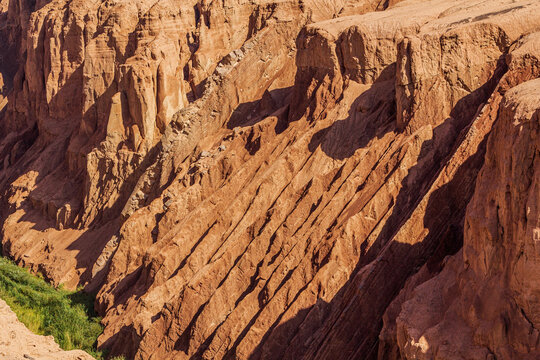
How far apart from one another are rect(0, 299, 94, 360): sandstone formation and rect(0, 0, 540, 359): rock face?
5411 millimetres

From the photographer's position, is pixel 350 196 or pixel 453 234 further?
pixel 350 196

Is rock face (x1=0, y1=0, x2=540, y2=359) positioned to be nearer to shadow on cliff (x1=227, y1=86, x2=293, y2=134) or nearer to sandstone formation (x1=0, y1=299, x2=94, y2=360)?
shadow on cliff (x1=227, y1=86, x2=293, y2=134)

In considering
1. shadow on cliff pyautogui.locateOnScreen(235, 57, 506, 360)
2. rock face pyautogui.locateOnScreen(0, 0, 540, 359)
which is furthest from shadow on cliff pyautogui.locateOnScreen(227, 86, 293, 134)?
shadow on cliff pyautogui.locateOnScreen(235, 57, 506, 360)

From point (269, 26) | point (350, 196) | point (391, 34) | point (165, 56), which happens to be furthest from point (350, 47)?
point (165, 56)

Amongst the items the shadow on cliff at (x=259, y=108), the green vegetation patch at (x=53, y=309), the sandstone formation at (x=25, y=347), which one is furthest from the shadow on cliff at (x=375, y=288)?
the shadow on cliff at (x=259, y=108)

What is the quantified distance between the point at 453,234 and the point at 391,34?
9986 millimetres

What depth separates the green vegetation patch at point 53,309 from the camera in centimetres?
2905

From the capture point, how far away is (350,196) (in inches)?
988

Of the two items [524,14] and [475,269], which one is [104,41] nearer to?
[524,14]

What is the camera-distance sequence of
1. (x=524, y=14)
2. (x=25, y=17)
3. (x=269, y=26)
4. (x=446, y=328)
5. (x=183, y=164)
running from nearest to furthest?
(x=446, y=328), (x=524, y=14), (x=183, y=164), (x=269, y=26), (x=25, y=17)

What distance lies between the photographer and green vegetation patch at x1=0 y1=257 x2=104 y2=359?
29047 mm

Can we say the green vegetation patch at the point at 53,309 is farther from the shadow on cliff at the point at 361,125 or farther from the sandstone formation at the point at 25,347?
the shadow on cliff at the point at 361,125

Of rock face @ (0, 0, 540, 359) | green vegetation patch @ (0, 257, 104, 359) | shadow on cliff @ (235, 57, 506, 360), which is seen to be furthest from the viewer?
green vegetation patch @ (0, 257, 104, 359)

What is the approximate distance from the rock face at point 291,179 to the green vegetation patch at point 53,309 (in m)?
0.89
